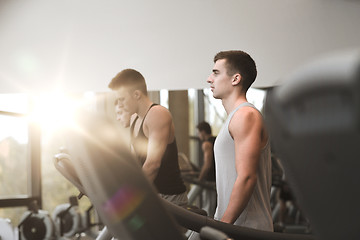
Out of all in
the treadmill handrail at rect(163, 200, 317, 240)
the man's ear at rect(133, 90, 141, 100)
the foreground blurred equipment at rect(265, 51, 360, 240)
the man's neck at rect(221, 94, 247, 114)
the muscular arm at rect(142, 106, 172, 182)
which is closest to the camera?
the foreground blurred equipment at rect(265, 51, 360, 240)

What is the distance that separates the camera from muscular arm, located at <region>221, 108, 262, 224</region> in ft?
5.28

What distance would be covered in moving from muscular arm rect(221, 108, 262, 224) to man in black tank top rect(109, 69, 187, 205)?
72 centimetres

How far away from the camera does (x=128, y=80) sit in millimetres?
2512

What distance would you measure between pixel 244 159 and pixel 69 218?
4.20 meters

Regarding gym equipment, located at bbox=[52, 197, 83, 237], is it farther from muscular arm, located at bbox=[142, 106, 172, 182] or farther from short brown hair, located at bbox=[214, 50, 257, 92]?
short brown hair, located at bbox=[214, 50, 257, 92]

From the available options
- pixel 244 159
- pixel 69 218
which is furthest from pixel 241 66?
pixel 69 218

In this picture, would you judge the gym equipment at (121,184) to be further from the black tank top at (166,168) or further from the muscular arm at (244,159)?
the black tank top at (166,168)

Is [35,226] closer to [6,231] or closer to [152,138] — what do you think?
[6,231]

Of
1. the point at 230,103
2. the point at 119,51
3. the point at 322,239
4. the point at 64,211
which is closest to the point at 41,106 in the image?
the point at 64,211

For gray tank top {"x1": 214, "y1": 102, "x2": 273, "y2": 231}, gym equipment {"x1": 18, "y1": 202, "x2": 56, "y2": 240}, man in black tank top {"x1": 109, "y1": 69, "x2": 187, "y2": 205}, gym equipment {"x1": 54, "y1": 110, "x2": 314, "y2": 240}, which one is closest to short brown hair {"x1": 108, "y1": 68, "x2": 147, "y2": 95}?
man in black tank top {"x1": 109, "y1": 69, "x2": 187, "y2": 205}

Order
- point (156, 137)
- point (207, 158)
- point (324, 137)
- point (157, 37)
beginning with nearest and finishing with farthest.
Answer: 1. point (324, 137)
2. point (156, 137)
3. point (157, 37)
4. point (207, 158)

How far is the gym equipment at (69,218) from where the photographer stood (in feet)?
16.8

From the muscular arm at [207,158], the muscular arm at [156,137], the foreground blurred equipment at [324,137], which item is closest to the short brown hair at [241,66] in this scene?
the muscular arm at [156,137]

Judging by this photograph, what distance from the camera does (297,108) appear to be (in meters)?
0.47
